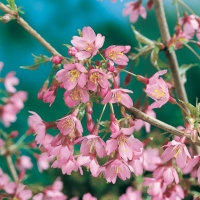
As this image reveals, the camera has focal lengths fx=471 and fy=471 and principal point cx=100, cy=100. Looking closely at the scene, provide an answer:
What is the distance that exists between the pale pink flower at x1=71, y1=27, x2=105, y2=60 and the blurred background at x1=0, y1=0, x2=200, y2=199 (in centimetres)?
177

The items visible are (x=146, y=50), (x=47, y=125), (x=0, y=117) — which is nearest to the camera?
(x=47, y=125)

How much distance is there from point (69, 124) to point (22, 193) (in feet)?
1.62

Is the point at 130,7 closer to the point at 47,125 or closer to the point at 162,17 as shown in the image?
the point at 162,17

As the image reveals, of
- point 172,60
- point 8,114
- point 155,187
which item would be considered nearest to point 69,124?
point 155,187

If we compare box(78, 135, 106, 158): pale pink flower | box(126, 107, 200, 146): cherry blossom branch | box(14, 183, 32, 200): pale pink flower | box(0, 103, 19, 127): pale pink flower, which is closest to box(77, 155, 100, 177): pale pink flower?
box(78, 135, 106, 158): pale pink flower

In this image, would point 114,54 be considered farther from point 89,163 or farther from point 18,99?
point 18,99

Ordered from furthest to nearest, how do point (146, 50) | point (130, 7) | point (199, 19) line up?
point (130, 7) < point (199, 19) < point (146, 50)

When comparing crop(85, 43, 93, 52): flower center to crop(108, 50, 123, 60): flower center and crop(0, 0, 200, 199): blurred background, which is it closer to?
crop(108, 50, 123, 60): flower center

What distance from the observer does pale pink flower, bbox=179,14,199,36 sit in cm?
149

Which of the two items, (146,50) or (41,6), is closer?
(146,50)

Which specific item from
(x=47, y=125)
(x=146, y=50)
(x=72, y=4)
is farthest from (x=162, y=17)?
(x=72, y=4)

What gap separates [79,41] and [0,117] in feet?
4.35

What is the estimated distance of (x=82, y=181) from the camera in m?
2.85

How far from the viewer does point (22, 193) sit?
130cm
